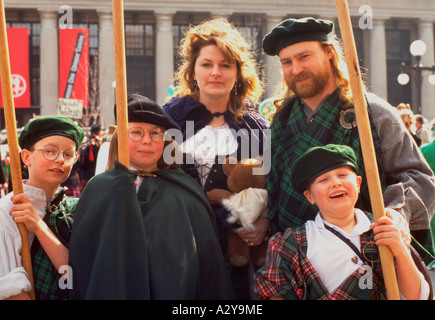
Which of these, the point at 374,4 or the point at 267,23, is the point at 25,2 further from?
Result: the point at 374,4

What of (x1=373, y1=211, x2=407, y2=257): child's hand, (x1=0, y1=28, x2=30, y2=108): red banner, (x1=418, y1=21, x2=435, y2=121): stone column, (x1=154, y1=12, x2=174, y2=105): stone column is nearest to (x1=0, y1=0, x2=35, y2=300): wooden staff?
(x1=373, y1=211, x2=407, y2=257): child's hand

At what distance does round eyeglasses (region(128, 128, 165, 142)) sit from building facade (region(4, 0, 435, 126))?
3608cm

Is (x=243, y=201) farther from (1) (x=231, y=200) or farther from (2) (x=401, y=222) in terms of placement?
(2) (x=401, y=222)

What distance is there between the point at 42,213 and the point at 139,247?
822 mm

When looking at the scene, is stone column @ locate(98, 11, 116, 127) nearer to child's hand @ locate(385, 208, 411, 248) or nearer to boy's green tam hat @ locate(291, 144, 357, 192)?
boy's green tam hat @ locate(291, 144, 357, 192)

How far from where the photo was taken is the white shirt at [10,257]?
2.54 meters

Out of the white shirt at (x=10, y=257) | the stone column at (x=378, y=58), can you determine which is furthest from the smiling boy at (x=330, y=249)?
the stone column at (x=378, y=58)

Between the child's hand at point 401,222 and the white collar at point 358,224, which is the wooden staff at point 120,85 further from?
the child's hand at point 401,222

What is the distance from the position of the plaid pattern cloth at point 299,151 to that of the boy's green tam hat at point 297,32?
356 millimetres

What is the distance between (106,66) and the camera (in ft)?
130

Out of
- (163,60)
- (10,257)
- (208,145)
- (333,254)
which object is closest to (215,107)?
(208,145)

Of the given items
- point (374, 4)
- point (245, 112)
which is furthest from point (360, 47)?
point (245, 112)
